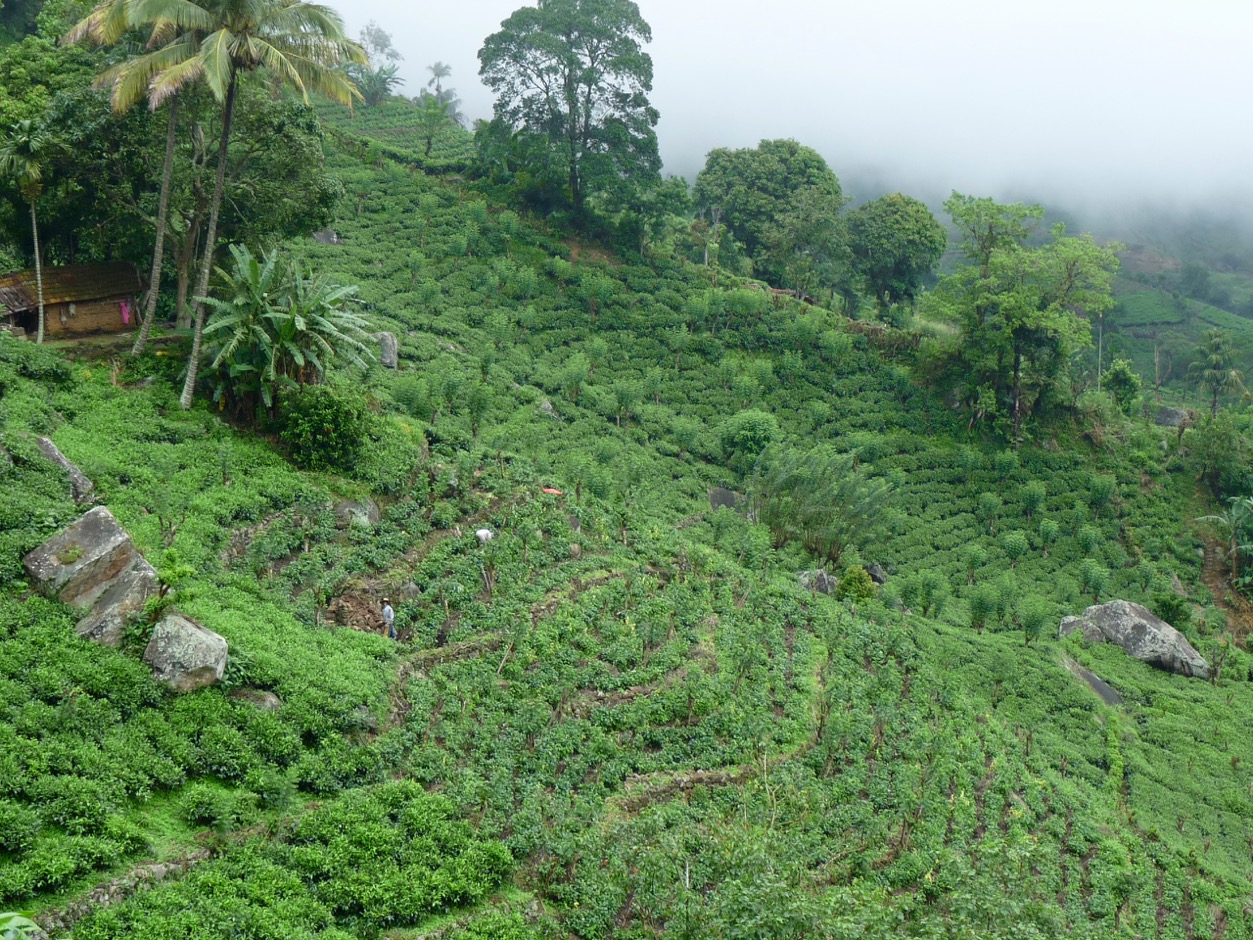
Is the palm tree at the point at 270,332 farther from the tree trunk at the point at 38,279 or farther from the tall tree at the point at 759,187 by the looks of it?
the tall tree at the point at 759,187

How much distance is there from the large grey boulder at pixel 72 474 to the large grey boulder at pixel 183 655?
4.36 m

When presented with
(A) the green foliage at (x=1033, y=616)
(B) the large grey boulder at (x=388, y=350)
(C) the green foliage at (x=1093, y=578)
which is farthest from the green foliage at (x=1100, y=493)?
(B) the large grey boulder at (x=388, y=350)

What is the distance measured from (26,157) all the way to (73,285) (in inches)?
127

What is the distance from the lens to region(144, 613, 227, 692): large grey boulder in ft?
46.1

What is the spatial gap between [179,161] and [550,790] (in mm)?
17676

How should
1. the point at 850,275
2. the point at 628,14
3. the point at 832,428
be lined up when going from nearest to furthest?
the point at 832,428 < the point at 628,14 < the point at 850,275

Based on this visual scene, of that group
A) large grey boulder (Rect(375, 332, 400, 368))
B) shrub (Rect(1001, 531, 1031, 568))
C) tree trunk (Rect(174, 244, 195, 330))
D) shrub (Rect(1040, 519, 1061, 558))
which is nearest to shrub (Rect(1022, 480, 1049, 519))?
shrub (Rect(1040, 519, 1061, 558))

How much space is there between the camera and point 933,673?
25.1m

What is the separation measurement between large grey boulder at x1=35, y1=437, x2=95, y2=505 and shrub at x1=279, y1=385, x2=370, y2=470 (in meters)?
4.75

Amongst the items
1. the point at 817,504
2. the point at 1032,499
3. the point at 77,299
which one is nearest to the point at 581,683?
the point at 817,504

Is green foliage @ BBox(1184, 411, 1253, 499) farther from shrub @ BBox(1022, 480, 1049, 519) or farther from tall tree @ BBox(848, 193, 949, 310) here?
tall tree @ BBox(848, 193, 949, 310)

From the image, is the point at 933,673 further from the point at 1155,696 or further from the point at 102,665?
the point at 102,665

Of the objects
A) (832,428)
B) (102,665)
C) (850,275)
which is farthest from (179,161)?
(850,275)

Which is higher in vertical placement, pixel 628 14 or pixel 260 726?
pixel 628 14
